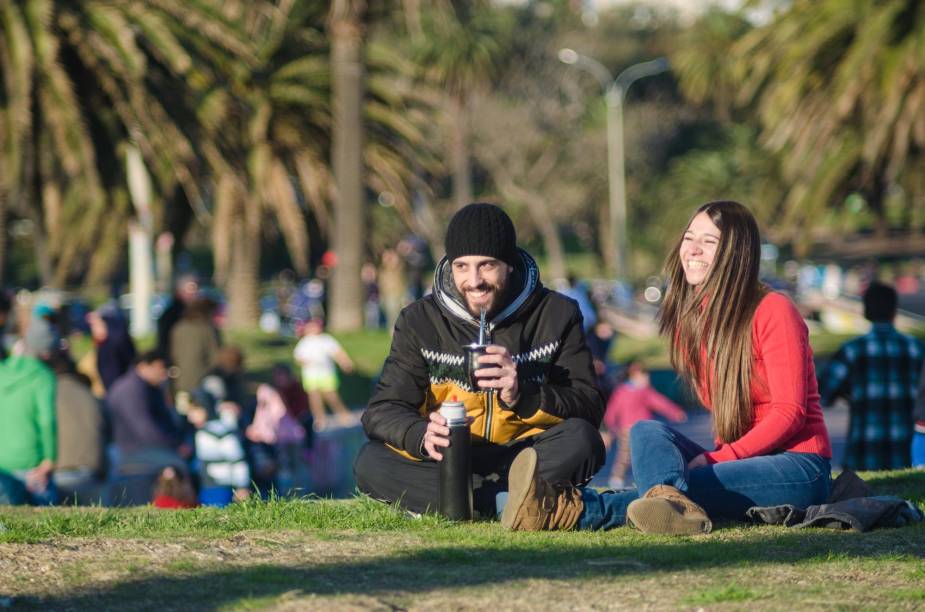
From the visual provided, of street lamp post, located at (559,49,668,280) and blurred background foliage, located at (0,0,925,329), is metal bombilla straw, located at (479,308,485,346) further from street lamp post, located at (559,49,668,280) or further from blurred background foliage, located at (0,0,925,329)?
street lamp post, located at (559,49,668,280)

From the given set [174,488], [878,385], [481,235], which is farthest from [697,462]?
[174,488]

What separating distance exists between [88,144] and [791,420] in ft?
40.8

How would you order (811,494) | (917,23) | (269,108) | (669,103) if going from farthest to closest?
(669,103)
(269,108)
(917,23)
(811,494)

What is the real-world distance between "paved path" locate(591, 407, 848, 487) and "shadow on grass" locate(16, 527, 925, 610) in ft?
31.7

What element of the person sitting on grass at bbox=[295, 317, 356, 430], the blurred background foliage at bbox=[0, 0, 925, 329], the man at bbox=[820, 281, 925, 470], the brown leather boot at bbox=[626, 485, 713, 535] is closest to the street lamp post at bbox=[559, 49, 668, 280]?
the blurred background foliage at bbox=[0, 0, 925, 329]

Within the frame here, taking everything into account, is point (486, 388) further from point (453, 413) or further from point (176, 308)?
point (176, 308)

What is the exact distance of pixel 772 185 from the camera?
35.1 m

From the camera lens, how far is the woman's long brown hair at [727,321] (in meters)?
6.00

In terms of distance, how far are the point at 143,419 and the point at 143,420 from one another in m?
0.01

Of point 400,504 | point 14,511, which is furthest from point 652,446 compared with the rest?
point 14,511

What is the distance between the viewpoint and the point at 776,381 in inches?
234

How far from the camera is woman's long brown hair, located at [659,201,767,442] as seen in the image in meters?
6.00

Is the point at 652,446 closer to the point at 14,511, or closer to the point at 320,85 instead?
the point at 14,511

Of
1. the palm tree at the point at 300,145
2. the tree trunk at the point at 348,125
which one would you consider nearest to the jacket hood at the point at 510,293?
the tree trunk at the point at 348,125
